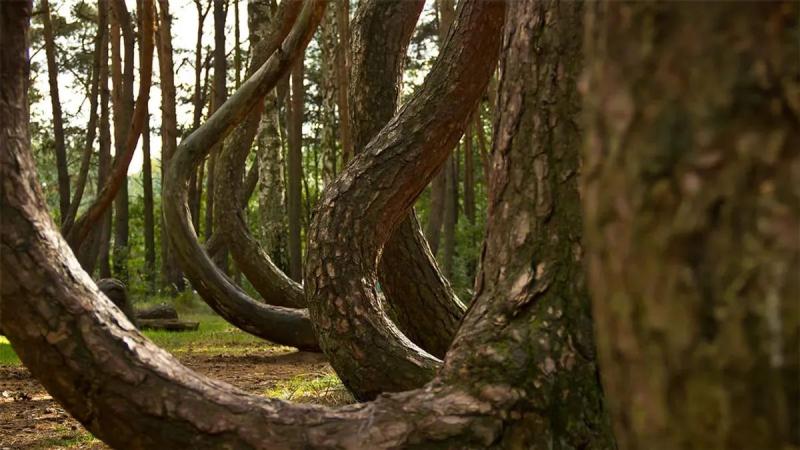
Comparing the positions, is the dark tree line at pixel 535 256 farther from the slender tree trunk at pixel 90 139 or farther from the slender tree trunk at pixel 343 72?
the slender tree trunk at pixel 343 72

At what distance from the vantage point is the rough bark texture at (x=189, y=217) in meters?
5.69

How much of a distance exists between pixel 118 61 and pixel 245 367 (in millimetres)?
9178

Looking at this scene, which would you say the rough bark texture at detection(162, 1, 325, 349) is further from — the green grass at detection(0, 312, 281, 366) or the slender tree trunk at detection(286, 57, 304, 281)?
the slender tree trunk at detection(286, 57, 304, 281)

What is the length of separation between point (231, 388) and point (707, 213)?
1.80 meters

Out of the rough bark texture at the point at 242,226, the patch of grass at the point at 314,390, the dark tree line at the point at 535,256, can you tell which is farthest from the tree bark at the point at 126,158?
the patch of grass at the point at 314,390

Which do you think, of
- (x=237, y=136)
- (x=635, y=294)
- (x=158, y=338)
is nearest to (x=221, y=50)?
(x=158, y=338)

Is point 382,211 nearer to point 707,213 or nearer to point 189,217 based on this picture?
point 189,217

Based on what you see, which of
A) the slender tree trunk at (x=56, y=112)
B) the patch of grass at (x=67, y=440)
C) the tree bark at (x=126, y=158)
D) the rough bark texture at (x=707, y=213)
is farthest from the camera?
the slender tree trunk at (x=56, y=112)

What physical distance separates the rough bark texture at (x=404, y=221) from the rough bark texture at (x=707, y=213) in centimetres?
412

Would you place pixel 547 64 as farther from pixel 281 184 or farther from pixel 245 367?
pixel 281 184

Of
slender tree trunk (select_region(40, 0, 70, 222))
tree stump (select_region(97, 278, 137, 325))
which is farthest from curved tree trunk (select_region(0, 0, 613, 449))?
slender tree trunk (select_region(40, 0, 70, 222))

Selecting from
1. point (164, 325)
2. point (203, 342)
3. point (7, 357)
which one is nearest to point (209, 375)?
point (7, 357)

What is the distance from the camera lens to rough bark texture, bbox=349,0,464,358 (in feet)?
16.9

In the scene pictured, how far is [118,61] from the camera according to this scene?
607 inches
